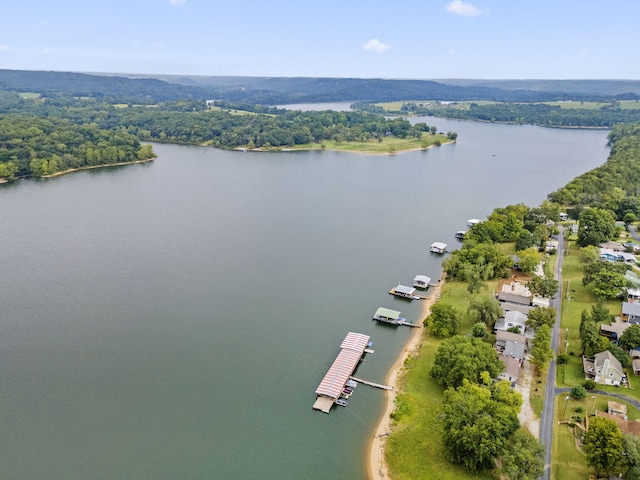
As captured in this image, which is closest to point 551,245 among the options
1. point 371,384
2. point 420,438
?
point 371,384

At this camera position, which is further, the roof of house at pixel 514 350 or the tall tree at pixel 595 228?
the tall tree at pixel 595 228

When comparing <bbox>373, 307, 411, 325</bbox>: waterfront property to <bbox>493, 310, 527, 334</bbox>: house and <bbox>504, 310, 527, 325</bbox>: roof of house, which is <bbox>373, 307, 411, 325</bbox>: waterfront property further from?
<bbox>504, 310, 527, 325</bbox>: roof of house

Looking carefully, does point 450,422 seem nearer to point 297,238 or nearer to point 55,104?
point 297,238

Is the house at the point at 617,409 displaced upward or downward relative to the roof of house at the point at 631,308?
downward

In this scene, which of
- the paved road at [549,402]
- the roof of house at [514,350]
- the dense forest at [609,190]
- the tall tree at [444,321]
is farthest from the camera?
the dense forest at [609,190]

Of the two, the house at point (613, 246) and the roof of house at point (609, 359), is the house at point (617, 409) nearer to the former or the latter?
the roof of house at point (609, 359)

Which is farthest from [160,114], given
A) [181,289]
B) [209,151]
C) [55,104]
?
[181,289]

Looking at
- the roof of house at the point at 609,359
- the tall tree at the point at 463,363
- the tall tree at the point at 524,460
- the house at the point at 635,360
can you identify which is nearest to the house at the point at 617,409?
the roof of house at the point at 609,359
